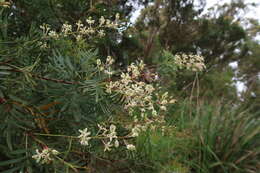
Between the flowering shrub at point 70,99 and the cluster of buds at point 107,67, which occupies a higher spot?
the cluster of buds at point 107,67

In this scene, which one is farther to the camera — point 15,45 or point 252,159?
point 252,159

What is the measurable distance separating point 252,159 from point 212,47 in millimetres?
6172

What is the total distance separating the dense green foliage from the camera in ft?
3.07

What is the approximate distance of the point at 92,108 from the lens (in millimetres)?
1068

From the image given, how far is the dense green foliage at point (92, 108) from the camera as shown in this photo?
0.94 m

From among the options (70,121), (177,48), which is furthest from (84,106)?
(177,48)

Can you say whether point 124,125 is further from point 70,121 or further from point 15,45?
point 15,45

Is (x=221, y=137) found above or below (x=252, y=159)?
above

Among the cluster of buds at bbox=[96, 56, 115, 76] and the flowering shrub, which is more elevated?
the cluster of buds at bbox=[96, 56, 115, 76]

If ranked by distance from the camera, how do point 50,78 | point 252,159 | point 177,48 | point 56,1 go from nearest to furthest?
point 50,78 < point 56,1 < point 252,159 < point 177,48

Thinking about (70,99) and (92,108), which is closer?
(70,99)

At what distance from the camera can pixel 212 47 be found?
8.03m

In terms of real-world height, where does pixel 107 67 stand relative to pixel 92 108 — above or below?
above

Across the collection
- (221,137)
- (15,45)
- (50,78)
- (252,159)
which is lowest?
A: (252,159)
